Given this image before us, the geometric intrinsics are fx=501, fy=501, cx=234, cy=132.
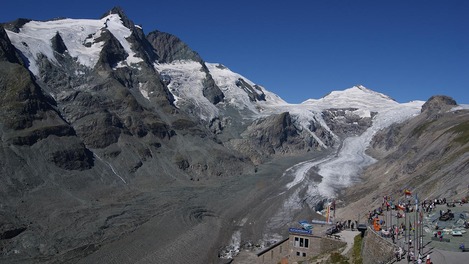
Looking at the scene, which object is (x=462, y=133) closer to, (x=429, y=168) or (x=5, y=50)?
(x=429, y=168)

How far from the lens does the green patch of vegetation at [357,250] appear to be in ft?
135

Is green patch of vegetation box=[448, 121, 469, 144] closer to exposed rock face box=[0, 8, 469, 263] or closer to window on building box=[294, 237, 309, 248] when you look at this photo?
exposed rock face box=[0, 8, 469, 263]

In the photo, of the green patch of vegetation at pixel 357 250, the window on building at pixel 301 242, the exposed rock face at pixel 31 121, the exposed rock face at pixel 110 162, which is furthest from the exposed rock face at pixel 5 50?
the green patch of vegetation at pixel 357 250

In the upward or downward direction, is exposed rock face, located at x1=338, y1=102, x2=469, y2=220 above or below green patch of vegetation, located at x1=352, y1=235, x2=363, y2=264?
above

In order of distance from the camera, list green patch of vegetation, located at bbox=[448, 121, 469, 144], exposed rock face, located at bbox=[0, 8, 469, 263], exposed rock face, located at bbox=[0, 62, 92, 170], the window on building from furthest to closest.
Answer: exposed rock face, located at bbox=[0, 62, 92, 170] < green patch of vegetation, located at bbox=[448, 121, 469, 144] < exposed rock face, located at bbox=[0, 8, 469, 263] < the window on building

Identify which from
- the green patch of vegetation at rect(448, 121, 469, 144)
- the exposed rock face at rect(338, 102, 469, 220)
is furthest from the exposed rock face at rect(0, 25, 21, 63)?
the green patch of vegetation at rect(448, 121, 469, 144)

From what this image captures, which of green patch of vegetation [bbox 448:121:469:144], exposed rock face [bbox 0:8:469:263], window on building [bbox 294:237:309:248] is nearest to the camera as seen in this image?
window on building [bbox 294:237:309:248]

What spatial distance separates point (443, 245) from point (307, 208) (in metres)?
66.5

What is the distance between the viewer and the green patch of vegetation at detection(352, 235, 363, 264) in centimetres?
4104

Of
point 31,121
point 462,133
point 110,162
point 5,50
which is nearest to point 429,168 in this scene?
point 462,133

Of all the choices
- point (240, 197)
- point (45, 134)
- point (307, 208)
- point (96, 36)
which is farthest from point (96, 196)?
point (96, 36)

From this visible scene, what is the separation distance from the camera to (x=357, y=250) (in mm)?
43469

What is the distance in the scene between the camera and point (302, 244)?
5106 cm

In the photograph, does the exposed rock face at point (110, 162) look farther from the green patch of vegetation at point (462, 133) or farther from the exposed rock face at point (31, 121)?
the green patch of vegetation at point (462, 133)
